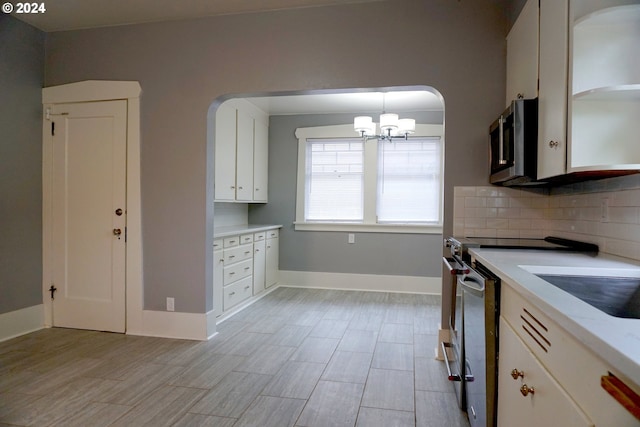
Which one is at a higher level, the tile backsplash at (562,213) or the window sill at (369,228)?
the tile backsplash at (562,213)

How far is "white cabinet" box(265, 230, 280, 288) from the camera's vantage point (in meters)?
4.92

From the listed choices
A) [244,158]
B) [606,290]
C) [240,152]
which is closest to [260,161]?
[244,158]

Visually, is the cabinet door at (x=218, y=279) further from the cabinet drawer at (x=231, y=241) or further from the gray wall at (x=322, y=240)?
the gray wall at (x=322, y=240)

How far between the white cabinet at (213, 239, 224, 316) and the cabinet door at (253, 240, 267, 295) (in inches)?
32.5

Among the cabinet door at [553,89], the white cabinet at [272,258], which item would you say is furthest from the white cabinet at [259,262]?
the cabinet door at [553,89]

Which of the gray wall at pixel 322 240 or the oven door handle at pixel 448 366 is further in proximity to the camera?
the gray wall at pixel 322 240

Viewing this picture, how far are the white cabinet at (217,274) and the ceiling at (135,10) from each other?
192 cm

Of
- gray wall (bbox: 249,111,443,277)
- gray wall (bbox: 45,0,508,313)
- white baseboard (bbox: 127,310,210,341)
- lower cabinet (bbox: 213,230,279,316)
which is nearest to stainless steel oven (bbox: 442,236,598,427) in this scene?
gray wall (bbox: 45,0,508,313)

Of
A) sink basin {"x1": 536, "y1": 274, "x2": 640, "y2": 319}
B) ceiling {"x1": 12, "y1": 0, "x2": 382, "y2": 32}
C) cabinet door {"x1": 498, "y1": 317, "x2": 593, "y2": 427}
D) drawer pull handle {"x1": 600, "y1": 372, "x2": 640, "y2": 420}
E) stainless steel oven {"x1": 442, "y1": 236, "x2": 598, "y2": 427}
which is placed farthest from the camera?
ceiling {"x1": 12, "y1": 0, "x2": 382, "y2": 32}

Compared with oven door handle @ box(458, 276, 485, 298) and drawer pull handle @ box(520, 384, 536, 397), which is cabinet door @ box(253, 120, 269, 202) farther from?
drawer pull handle @ box(520, 384, 536, 397)

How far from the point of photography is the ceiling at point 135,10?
283 cm

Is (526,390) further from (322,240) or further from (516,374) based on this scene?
(322,240)

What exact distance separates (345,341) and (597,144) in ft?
7.43

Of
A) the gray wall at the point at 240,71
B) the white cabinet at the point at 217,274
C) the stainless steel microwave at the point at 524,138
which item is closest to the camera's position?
the stainless steel microwave at the point at 524,138
